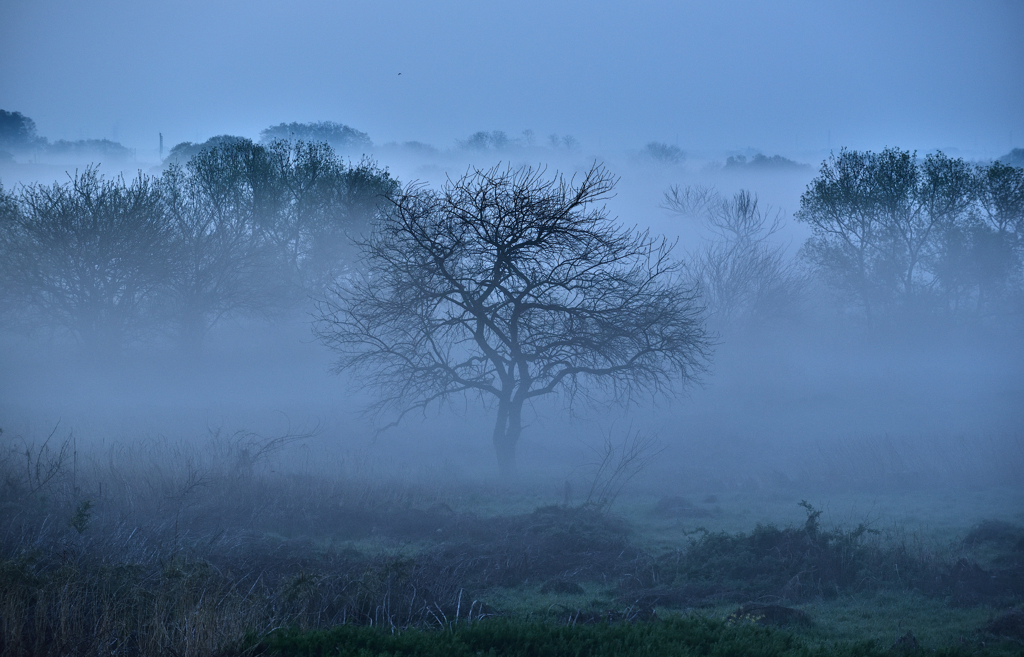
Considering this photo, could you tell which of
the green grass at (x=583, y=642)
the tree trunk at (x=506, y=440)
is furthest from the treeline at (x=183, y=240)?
the green grass at (x=583, y=642)

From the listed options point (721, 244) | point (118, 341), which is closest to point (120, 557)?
point (118, 341)

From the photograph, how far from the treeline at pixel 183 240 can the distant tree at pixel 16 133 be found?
2651cm

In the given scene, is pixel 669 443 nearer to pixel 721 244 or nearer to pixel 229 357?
pixel 721 244

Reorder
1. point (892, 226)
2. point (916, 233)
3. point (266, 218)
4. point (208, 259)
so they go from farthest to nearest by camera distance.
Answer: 1. point (916, 233)
2. point (892, 226)
3. point (266, 218)
4. point (208, 259)

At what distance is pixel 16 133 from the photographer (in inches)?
2084

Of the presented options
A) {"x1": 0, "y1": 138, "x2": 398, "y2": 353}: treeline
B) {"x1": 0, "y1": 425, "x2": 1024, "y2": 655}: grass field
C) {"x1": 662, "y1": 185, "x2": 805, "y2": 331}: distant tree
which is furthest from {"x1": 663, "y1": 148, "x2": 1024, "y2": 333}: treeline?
{"x1": 0, "y1": 425, "x2": 1024, "y2": 655}: grass field

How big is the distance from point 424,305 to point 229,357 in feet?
75.3

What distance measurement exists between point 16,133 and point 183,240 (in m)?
34.0

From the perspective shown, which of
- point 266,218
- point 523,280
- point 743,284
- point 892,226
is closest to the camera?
point 523,280

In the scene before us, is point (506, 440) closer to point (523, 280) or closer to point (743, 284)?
point (523, 280)

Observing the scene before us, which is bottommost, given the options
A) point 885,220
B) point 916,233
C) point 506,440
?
point 506,440

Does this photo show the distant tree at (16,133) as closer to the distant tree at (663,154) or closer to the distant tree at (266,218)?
the distant tree at (266,218)

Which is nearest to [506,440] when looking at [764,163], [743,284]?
[743,284]

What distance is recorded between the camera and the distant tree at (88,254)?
87.6 ft
